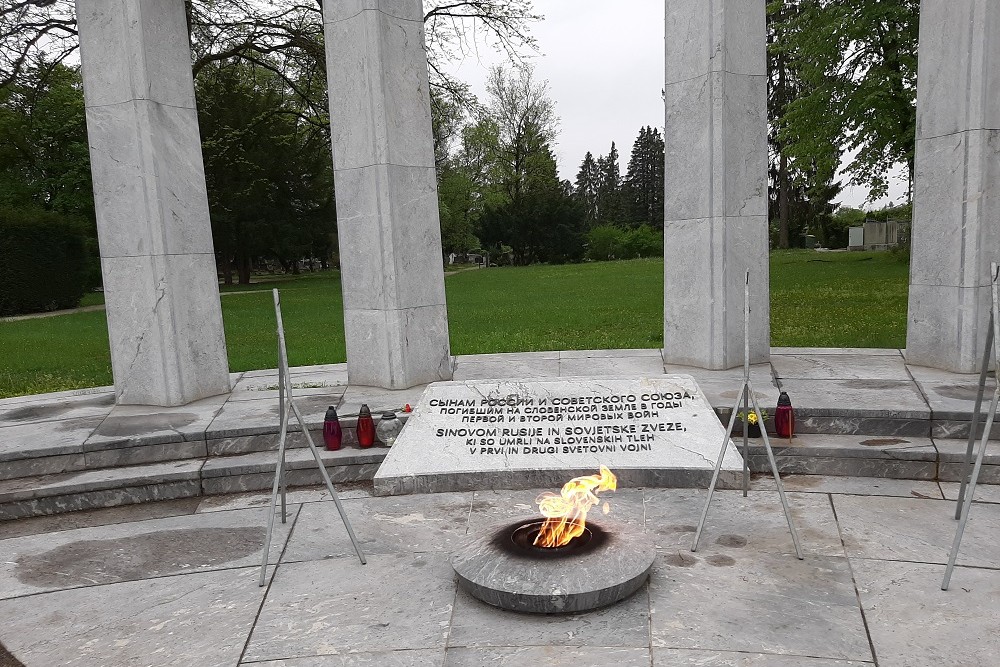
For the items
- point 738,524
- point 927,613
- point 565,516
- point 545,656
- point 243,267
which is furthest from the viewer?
point 243,267

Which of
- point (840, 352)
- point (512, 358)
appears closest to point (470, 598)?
point (512, 358)

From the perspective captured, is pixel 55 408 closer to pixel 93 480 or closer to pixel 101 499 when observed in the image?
pixel 93 480

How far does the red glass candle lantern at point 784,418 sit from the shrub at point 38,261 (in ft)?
75.2

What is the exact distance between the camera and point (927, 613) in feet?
12.9

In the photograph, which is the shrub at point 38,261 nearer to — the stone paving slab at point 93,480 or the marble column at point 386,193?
the marble column at point 386,193

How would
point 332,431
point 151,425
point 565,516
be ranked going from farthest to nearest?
point 151,425 → point 332,431 → point 565,516

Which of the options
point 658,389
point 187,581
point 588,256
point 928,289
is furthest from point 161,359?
point 588,256

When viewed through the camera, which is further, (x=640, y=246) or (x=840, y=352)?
(x=640, y=246)

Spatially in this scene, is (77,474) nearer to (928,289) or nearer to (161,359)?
(161,359)

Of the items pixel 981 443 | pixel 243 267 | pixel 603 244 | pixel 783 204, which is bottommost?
pixel 981 443

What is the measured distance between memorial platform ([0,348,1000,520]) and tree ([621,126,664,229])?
6345cm

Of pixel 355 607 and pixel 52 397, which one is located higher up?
pixel 52 397

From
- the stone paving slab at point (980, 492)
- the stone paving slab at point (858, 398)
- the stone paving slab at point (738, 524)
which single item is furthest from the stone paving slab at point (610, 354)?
the stone paving slab at point (980, 492)

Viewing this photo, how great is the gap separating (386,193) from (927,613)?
619 centimetres
